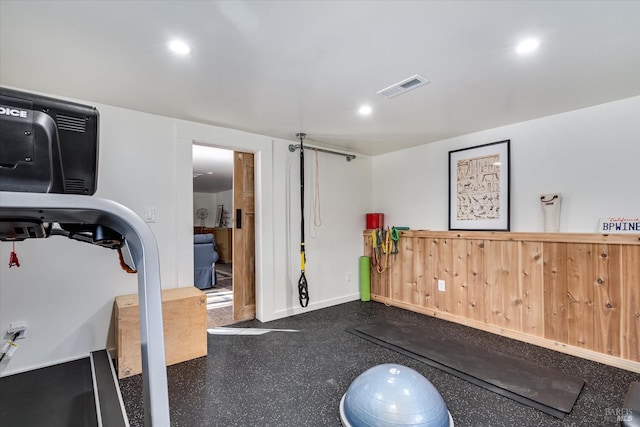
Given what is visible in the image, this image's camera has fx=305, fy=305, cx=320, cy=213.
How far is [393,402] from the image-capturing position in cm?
163

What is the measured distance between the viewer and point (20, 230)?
835 millimetres

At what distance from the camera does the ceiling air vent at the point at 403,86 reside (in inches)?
89.4

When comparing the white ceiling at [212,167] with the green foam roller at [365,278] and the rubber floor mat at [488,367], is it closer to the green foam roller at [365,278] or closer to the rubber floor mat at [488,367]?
the green foam roller at [365,278]

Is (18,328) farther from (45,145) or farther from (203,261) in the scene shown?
(203,261)

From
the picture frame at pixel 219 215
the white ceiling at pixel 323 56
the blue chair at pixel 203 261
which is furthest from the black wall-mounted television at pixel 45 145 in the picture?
the picture frame at pixel 219 215

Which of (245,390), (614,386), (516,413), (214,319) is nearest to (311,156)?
(214,319)

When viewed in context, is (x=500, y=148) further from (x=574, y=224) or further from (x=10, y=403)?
(x=10, y=403)

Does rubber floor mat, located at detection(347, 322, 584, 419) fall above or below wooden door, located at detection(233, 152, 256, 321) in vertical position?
below

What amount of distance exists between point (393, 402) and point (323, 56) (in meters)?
2.07

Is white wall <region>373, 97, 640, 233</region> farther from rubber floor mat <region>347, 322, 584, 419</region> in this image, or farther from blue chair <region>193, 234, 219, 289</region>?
blue chair <region>193, 234, 219, 289</region>

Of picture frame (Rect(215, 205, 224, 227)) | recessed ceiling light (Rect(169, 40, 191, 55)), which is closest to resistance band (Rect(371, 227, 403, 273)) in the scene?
recessed ceiling light (Rect(169, 40, 191, 55))

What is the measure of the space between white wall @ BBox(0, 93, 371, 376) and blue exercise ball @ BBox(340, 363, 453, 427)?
2.08 m

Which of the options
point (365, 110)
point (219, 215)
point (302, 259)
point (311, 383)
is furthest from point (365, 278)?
point (219, 215)

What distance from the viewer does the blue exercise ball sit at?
1588 mm
